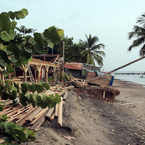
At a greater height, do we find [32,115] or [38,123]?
[32,115]

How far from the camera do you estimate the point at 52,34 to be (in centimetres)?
115

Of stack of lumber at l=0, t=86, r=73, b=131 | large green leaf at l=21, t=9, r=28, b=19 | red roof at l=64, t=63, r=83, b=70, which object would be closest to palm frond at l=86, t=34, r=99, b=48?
red roof at l=64, t=63, r=83, b=70

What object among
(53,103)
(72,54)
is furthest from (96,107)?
(72,54)

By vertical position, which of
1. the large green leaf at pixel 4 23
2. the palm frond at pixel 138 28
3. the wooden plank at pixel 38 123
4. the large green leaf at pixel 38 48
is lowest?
the wooden plank at pixel 38 123

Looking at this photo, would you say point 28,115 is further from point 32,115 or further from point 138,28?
point 138,28

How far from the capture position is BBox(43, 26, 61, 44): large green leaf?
3.72 ft

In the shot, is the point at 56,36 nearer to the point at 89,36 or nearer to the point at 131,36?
the point at 131,36

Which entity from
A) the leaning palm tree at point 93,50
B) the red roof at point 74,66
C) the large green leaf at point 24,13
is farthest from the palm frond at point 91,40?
the large green leaf at point 24,13

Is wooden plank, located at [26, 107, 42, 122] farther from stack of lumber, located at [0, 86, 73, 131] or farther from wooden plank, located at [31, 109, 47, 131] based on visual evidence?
wooden plank, located at [31, 109, 47, 131]

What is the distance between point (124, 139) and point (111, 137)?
0.73m

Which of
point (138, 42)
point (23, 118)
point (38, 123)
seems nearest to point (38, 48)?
point (38, 123)

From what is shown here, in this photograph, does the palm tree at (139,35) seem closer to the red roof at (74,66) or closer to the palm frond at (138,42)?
the palm frond at (138,42)

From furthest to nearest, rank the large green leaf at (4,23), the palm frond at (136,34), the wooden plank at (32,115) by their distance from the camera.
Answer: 1. the palm frond at (136,34)
2. the wooden plank at (32,115)
3. the large green leaf at (4,23)

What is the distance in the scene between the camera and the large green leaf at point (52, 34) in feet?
3.72
